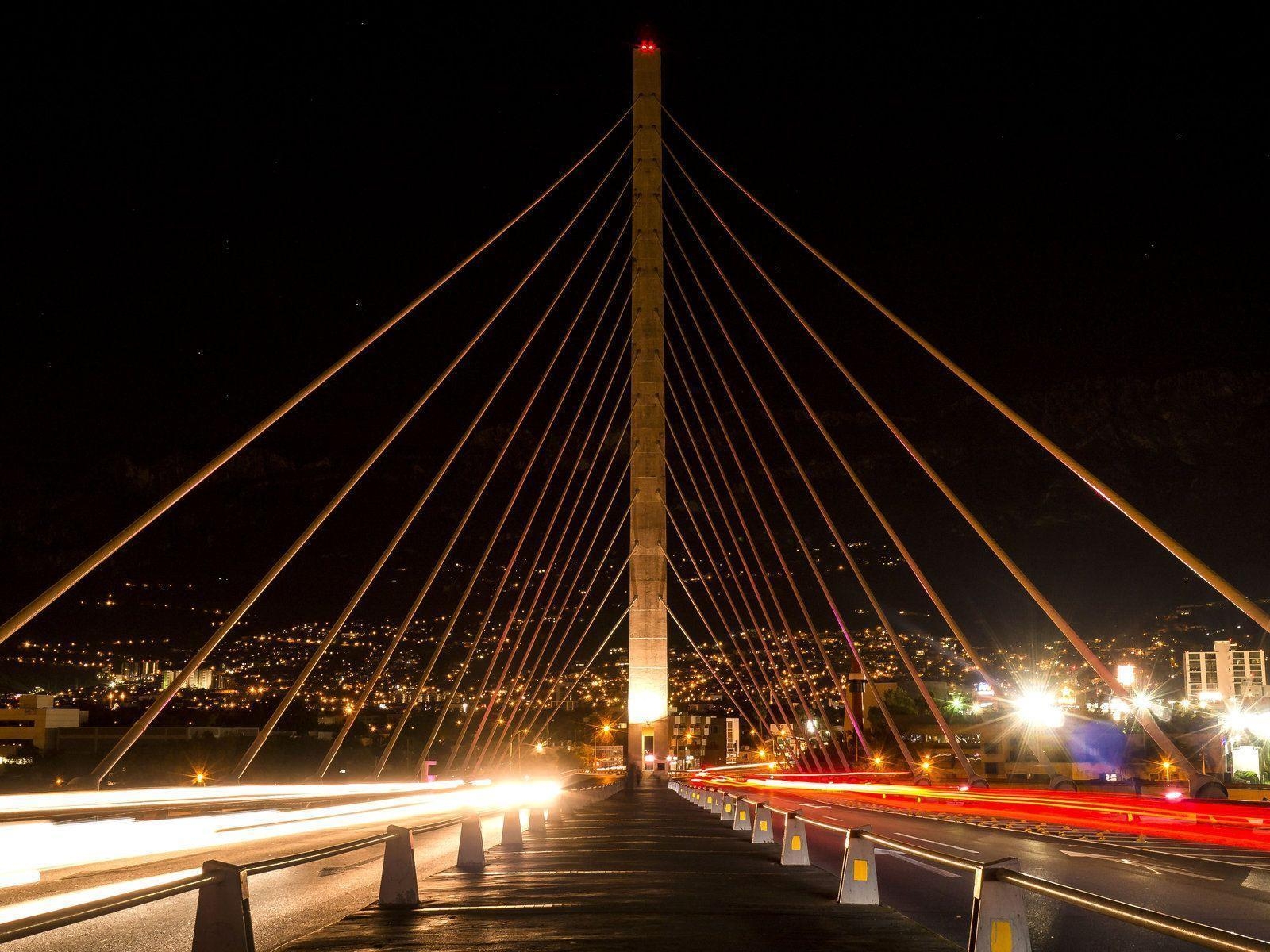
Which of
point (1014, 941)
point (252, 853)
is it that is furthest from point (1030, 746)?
point (1014, 941)

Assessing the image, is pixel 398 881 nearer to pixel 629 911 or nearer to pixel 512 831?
pixel 629 911

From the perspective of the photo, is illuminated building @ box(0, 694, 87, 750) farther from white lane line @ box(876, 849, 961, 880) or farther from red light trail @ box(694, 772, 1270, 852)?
white lane line @ box(876, 849, 961, 880)

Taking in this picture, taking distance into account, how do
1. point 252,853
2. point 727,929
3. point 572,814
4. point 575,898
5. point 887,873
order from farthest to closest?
point 572,814 → point 252,853 → point 887,873 → point 575,898 → point 727,929

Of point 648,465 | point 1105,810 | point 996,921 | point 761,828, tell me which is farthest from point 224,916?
point 648,465

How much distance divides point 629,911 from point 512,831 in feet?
23.0

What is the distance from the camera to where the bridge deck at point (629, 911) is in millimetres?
7863

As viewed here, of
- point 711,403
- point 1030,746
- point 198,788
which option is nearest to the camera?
point 198,788

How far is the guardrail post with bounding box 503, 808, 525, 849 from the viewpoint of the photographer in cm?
1608

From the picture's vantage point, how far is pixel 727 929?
8453mm

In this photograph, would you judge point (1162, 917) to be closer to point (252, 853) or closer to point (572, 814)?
point (252, 853)

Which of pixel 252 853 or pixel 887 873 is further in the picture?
pixel 252 853

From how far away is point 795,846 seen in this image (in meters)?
13.5

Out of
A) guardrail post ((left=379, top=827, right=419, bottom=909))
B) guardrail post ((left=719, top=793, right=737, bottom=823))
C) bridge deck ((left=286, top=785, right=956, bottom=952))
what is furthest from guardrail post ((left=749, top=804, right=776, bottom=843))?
guardrail post ((left=379, top=827, right=419, bottom=909))

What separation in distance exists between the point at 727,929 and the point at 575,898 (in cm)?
222
